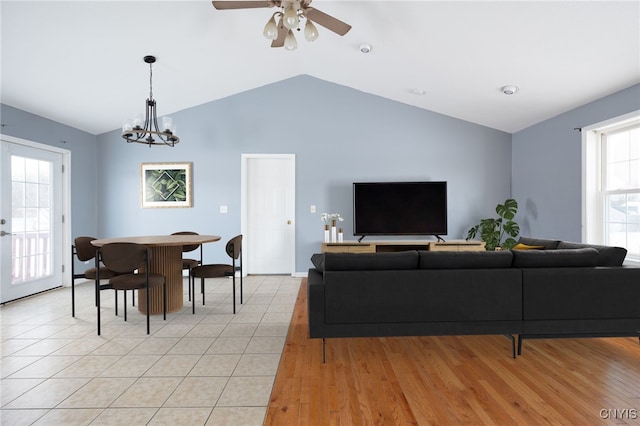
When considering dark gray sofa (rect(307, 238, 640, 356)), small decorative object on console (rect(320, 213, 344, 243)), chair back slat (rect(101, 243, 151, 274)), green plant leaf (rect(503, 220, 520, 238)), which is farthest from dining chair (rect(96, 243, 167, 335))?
green plant leaf (rect(503, 220, 520, 238))

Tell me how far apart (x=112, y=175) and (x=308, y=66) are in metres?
3.67

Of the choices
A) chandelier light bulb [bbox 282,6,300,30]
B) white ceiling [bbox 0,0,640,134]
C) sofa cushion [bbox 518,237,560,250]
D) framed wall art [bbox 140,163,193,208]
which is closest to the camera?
chandelier light bulb [bbox 282,6,300,30]

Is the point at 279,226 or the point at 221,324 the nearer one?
the point at 221,324

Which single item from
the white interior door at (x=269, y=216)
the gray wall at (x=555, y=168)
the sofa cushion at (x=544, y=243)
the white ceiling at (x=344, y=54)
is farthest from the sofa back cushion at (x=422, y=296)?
the white interior door at (x=269, y=216)

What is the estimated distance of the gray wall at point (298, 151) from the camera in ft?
18.2

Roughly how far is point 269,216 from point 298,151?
1186mm

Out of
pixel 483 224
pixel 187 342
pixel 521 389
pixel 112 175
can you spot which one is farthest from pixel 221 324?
pixel 483 224

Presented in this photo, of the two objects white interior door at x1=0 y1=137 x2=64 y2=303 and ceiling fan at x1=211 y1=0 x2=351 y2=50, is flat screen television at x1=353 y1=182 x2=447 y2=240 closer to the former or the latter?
ceiling fan at x1=211 y1=0 x2=351 y2=50

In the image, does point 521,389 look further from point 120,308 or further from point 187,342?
point 120,308

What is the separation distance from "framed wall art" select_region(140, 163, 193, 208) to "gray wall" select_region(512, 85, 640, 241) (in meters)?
5.36

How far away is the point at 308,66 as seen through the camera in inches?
204

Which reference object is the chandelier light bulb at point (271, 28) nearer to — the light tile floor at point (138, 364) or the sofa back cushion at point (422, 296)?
the sofa back cushion at point (422, 296)

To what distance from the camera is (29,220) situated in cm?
443

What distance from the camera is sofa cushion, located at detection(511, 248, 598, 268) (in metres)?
2.54
